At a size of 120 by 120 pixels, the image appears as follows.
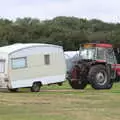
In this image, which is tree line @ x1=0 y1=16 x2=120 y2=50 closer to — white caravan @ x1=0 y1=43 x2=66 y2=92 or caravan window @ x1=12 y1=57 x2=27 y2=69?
white caravan @ x1=0 y1=43 x2=66 y2=92

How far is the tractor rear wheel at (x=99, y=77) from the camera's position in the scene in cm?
3063

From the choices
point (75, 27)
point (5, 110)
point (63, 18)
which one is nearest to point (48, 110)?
point (5, 110)

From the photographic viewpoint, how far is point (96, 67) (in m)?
30.8

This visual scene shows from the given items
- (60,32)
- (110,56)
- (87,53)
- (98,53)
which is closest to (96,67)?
(98,53)

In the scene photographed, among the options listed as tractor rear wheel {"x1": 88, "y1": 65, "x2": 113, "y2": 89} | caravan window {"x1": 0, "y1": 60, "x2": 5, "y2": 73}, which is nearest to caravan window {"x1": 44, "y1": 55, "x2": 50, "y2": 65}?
caravan window {"x1": 0, "y1": 60, "x2": 5, "y2": 73}

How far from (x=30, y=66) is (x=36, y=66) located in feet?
1.26

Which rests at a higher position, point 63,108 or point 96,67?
point 96,67

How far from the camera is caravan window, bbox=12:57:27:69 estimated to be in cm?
2794

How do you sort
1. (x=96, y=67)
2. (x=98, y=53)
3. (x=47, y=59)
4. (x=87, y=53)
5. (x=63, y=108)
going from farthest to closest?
1. (x=87, y=53)
2. (x=98, y=53)
3. (x=96, y=67)
4. (x=47, y=59)
5. (x=63, y=108)

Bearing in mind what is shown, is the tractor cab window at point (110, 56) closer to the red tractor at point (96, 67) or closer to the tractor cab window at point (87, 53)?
the red tractor at point (96, 67)

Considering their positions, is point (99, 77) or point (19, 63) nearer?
point (19, 63)

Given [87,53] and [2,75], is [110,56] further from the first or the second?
[2,75]

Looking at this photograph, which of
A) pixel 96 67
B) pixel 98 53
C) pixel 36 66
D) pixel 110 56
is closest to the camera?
pixel 36 66

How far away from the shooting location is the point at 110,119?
1573 cm
